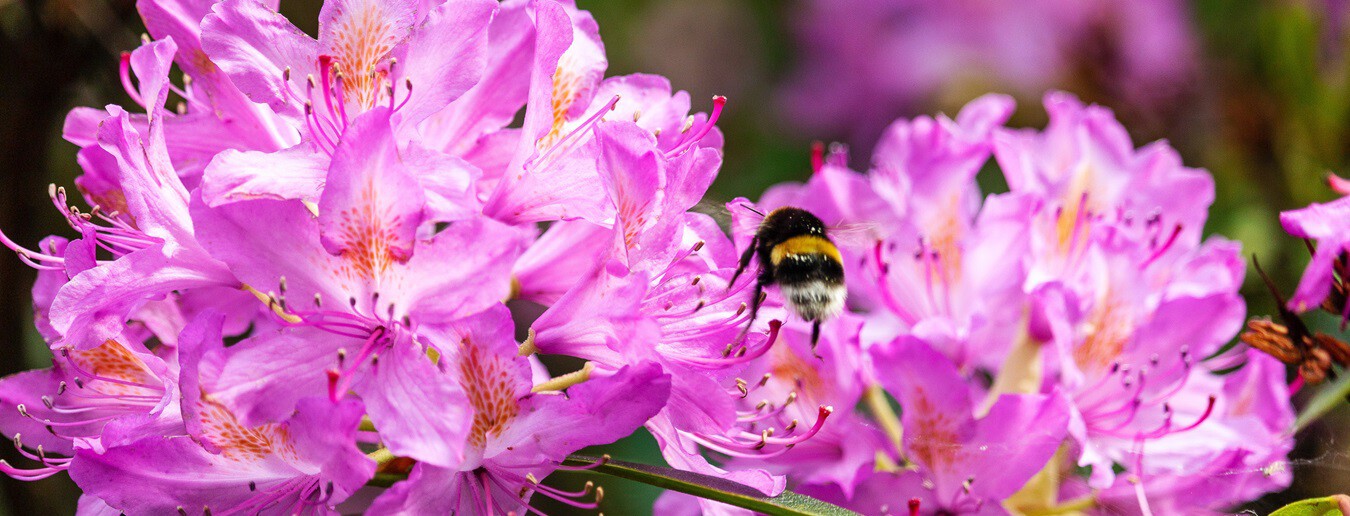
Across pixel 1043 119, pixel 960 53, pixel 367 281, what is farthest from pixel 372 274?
pixel 960 53

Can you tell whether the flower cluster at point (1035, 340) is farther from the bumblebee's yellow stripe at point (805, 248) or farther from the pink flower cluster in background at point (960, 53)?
the pink flower cluster in background at point (960, 53)

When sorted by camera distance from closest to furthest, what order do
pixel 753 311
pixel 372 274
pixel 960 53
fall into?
pixel 372 274 < pixel 753 311 < pixel 960 53

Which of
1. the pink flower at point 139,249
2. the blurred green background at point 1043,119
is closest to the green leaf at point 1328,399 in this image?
the blurred green background at point 1043,119

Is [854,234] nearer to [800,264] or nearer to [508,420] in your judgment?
[800,264]

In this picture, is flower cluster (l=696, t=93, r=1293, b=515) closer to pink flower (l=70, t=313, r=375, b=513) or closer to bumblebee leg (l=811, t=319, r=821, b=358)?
bumblebee leg (l=811, t=319, r=821, b=358)

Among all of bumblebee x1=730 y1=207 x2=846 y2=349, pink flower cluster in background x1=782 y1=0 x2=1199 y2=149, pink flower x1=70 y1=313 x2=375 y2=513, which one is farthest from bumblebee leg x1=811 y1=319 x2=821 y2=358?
pink flower cluster in background x1=782 y1=0 x2=1199 y2=149
